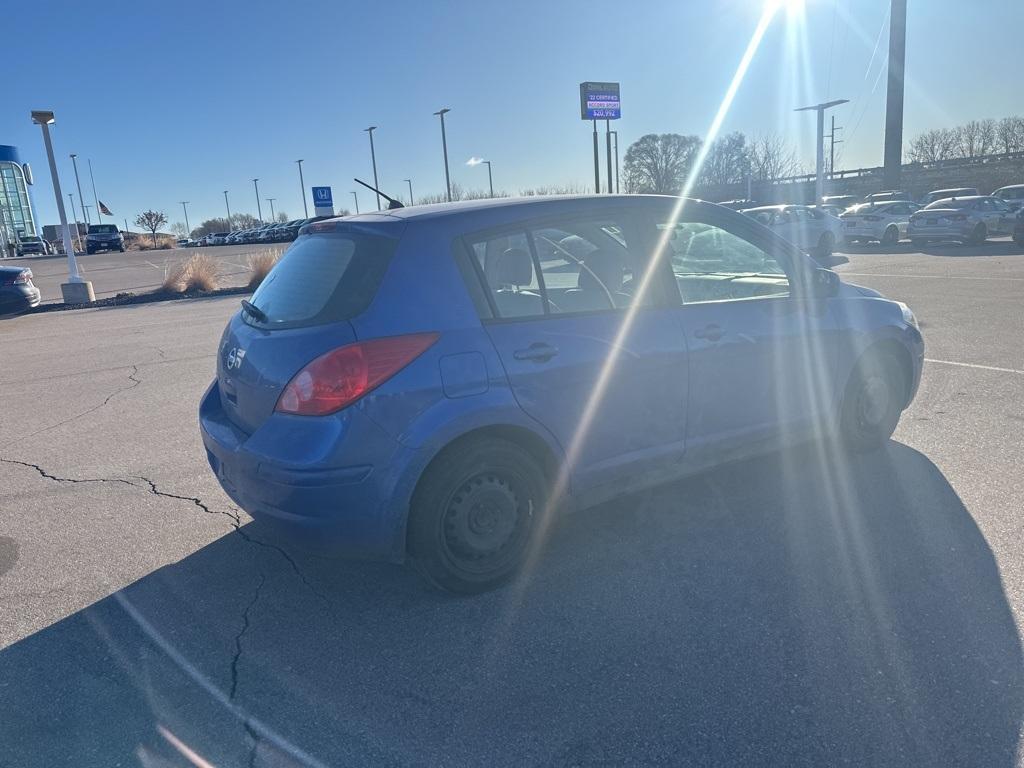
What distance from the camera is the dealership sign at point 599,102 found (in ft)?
96.2

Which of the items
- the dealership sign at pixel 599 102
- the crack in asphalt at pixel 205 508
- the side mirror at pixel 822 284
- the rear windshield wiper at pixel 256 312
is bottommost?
the crack in asphalt at pixel 205 508

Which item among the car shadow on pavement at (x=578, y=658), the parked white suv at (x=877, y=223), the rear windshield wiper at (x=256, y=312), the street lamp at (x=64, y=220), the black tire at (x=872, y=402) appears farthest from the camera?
the parked white suv at (x=877, y=223)

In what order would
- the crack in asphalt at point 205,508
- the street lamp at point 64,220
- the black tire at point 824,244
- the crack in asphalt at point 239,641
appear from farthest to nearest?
1. the black tire at point 824,244
2. the street lamp at point 64,220
3. the crack in asphalt at point 205,508
4. the crack in asphalt at point 239,641

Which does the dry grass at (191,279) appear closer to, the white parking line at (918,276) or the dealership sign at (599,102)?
the white parking line at (918,276)

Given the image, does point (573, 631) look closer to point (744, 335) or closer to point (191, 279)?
point (744, 335)

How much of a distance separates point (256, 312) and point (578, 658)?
2.22 m

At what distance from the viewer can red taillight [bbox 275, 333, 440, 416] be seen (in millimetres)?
2945

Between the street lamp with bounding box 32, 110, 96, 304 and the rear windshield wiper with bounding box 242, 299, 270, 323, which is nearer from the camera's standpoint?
the rear windshield wiper with bounding box 242, 299, 270, 323

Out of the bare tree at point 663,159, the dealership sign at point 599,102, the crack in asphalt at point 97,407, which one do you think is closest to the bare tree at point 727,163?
the bare tree at point 663,159

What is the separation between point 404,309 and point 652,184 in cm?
6873

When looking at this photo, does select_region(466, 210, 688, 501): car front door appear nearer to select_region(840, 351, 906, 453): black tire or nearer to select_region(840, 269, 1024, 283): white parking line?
select_region(840, 351, 906, 453): black tire

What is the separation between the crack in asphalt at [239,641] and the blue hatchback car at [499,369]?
489mm

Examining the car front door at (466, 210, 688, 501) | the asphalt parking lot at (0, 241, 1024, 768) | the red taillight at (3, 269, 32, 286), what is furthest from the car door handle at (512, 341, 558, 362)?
the red taillight at (3, 269, 32, 286)

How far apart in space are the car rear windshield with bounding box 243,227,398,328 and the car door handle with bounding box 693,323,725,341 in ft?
5.45
